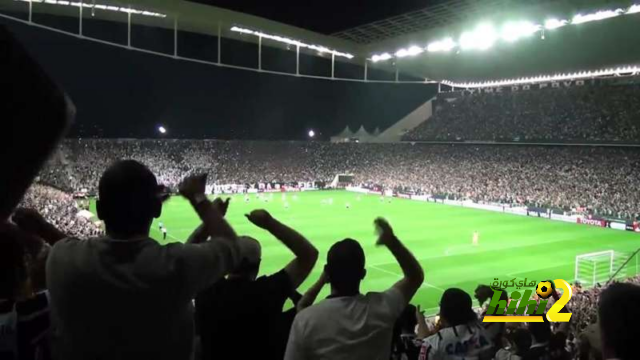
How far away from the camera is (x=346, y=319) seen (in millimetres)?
2787

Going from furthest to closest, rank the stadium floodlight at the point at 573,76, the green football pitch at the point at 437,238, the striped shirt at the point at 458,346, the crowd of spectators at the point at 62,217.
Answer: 1. the stadium floodlight at the point at 573,76
2. the green football pitch at the point at 437,238
3. the crowd of spectators at the point at 62,217
4. the striped shirt at the point at 458,346

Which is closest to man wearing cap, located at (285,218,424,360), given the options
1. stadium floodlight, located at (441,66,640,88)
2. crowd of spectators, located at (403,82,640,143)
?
stadium floodlight, located at (441,66,640,88)

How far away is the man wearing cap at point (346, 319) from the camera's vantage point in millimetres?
2719

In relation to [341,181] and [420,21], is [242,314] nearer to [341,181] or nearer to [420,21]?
[420,21]

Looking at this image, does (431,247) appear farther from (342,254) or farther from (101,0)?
(342,254)

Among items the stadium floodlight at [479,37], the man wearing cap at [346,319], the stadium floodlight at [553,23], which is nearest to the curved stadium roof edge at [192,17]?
the stadium floodlight at [479,37]

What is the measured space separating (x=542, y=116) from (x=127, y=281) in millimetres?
54185

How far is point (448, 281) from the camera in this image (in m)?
21.1

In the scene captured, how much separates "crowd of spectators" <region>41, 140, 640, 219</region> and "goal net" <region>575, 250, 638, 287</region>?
499 inches

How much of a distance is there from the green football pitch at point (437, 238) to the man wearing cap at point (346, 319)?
15347mm

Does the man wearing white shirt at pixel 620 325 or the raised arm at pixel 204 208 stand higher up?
the raised arm at pixel 204 208

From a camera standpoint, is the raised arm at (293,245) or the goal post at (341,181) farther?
the goal post at (341,181)

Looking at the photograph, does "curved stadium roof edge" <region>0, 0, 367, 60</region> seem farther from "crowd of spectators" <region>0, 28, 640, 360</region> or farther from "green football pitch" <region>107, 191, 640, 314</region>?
"crowd of spectators" <region>0, 28, 640, 360</region>

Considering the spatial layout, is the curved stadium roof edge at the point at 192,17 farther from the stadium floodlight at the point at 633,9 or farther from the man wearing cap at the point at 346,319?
the man wearing cap at the point at 346,319
